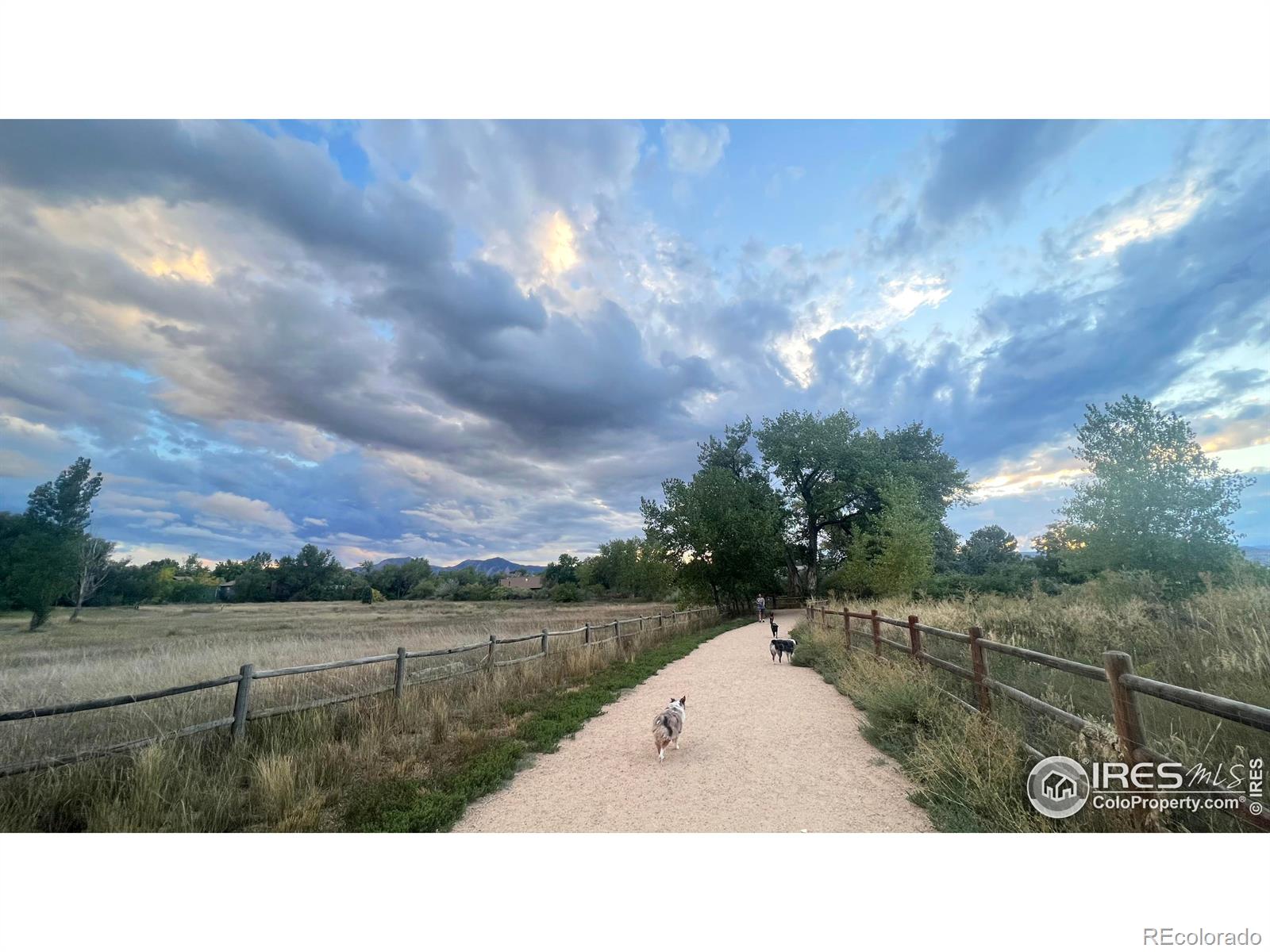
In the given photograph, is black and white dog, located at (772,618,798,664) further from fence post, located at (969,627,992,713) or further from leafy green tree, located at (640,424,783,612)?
leafy green tree, located at (640,424,783,612)

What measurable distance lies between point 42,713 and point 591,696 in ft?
22.8

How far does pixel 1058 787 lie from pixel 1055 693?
2429 millimetres

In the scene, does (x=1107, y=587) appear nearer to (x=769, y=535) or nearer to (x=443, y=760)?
(x=443, y=760)

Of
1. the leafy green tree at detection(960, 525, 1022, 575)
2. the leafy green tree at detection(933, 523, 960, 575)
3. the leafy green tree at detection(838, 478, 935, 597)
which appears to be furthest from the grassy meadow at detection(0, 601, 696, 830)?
the leafy green tree at detection(960, 525, 1022, 575)

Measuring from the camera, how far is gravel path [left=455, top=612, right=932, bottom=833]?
4086mm

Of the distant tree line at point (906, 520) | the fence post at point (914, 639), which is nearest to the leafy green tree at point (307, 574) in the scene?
the distant tree line at point (906, 520)

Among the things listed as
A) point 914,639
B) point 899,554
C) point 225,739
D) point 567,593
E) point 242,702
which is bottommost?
point 567,593

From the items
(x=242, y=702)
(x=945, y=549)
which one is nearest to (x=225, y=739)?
(x=242, y=702)

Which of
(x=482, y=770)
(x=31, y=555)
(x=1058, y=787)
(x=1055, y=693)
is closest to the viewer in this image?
(x=1058, y=787)

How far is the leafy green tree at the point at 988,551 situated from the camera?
47.5 metres

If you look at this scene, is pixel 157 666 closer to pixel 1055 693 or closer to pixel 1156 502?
pixel 1055 693

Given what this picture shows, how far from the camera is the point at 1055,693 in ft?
17.8
